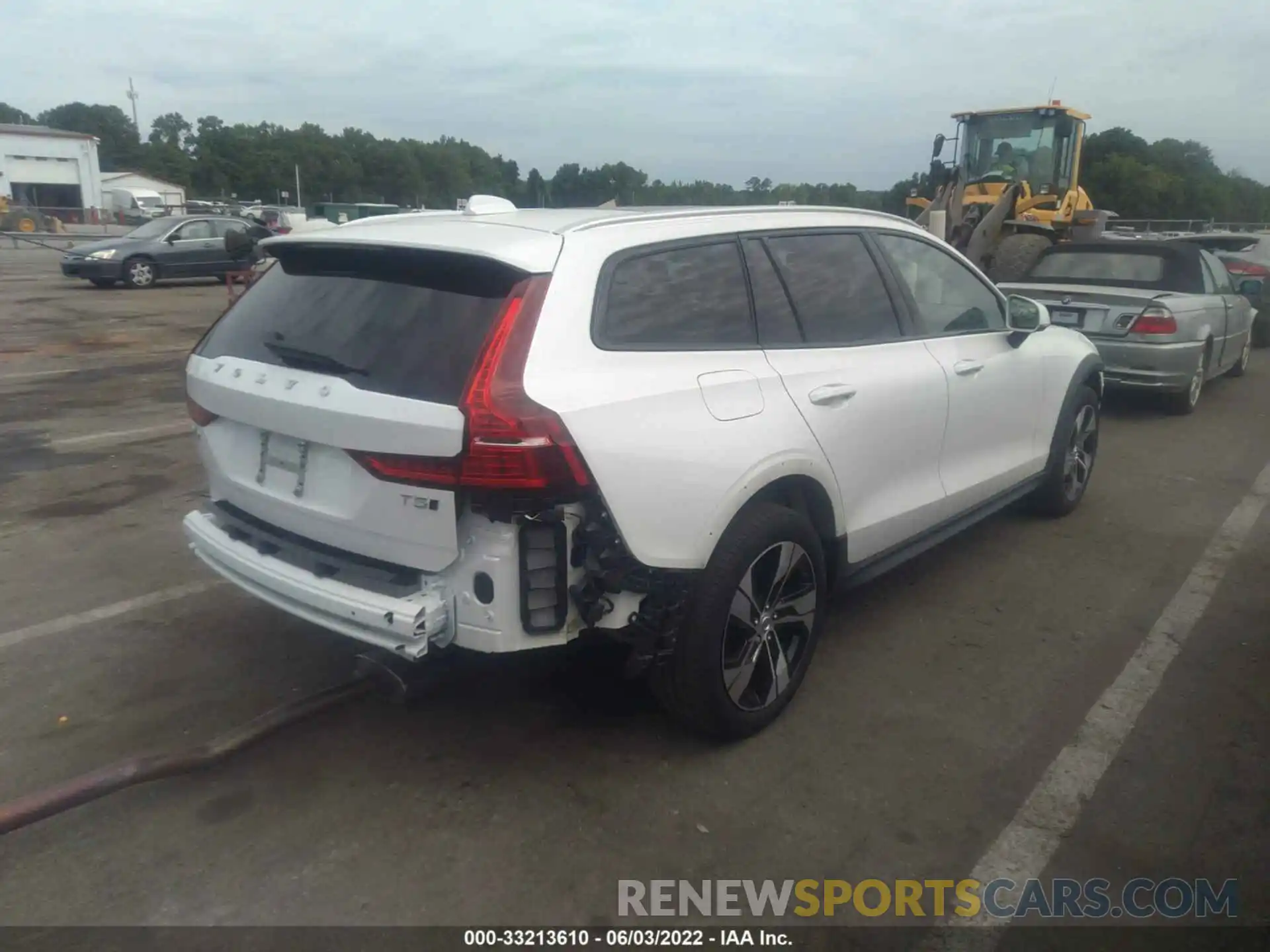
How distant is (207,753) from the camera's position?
10.7 ft

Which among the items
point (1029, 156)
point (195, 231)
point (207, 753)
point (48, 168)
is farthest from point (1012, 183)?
point (48, 168)

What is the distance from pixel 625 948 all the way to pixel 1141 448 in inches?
270

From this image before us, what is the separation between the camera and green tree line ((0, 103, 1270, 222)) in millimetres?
6997

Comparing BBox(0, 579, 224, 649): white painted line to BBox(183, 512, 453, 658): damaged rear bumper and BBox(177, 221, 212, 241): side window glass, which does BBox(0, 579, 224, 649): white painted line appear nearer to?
BBox(183, 512, 453, 658): damaged rear bumper

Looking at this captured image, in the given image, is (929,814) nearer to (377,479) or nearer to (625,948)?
(625,948)

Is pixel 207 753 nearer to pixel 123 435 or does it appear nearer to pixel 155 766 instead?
pixel 155 766

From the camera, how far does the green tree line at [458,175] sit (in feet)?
23.0

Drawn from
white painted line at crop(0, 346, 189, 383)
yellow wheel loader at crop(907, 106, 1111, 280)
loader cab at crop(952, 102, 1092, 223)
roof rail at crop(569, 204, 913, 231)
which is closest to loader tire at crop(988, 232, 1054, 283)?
yellow wheel loader at crop(907, 106, 1111, 280)

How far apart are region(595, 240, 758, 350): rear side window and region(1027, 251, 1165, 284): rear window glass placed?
22.7 ft

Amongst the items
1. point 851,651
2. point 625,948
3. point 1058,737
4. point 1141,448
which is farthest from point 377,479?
point 1141,448

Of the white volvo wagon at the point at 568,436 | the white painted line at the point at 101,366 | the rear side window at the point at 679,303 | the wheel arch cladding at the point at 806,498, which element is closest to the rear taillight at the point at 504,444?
the white volvo wagon at the point at 568,436

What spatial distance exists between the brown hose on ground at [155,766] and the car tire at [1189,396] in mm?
8131

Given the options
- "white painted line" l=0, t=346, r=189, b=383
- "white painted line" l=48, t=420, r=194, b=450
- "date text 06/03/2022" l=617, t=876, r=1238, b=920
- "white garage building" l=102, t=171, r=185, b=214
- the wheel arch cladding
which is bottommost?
"date text 06/03/2022" l=617, t=876, r=1238, b=920

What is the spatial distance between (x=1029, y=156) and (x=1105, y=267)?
6.32m
